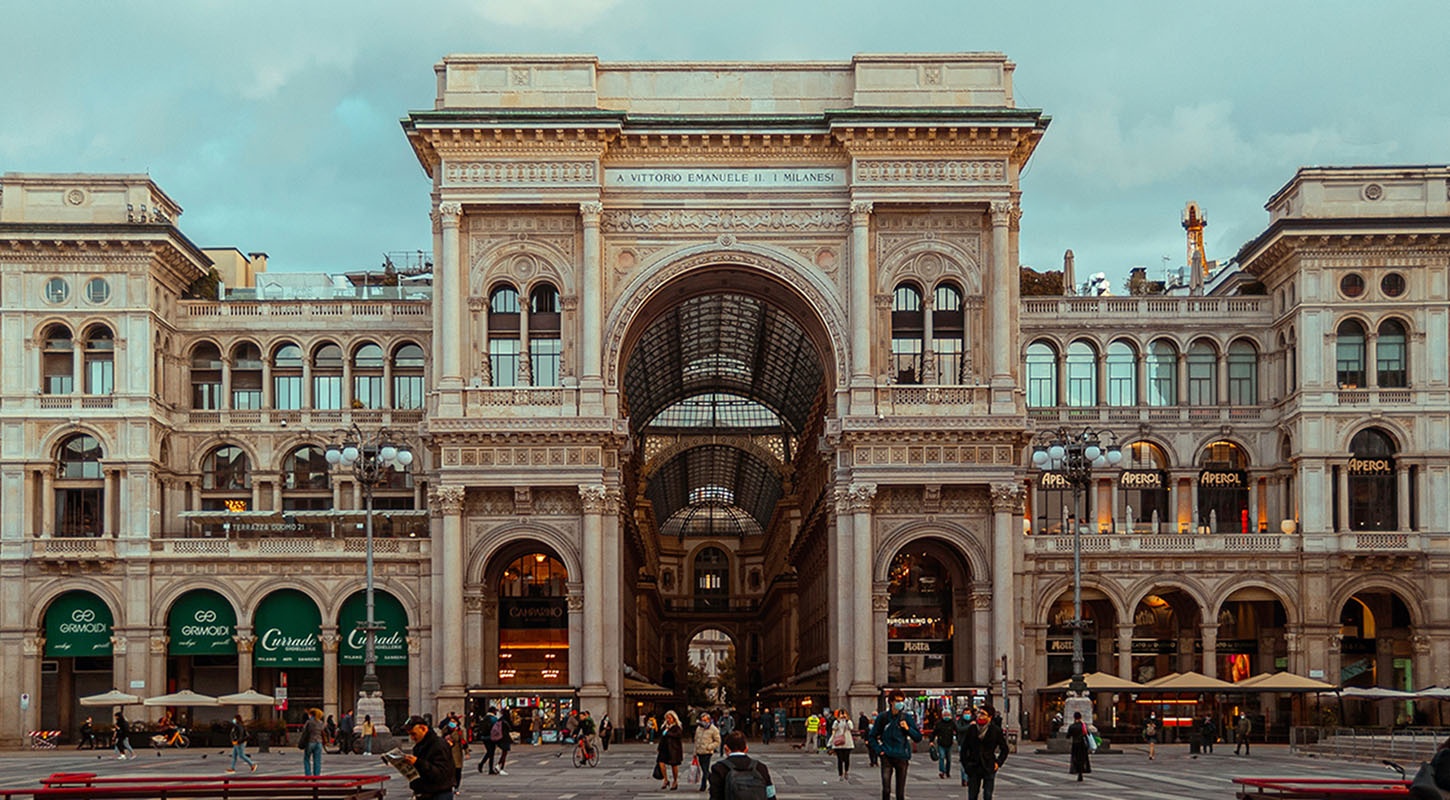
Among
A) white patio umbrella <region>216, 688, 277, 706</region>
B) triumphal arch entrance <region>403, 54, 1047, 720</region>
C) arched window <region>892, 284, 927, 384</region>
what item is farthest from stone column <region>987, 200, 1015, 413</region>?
white patio umbrella <region>216, 688, 277, 706</region>

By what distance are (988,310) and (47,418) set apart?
41.1 m

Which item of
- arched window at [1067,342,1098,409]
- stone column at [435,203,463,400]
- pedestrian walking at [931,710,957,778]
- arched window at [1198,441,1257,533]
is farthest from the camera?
arched window at [1067,342,1098,409]

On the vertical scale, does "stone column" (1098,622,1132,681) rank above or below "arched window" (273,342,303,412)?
below

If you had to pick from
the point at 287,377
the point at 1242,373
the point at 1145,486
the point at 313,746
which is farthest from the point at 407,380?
the point at 313,746

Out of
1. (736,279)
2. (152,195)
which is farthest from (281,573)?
(736,279)

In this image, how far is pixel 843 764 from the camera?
162ft

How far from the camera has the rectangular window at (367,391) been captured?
8869 cm

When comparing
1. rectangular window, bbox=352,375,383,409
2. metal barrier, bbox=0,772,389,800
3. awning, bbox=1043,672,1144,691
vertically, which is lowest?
awning, bbox=1043,672,1144,691

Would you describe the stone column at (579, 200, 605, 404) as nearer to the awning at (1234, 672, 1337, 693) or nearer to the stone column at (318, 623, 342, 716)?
the stone column at (318, 623, 342, 716)

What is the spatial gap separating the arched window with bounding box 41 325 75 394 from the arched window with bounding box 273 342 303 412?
30.2ft

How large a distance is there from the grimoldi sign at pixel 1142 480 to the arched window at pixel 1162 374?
3.26 metres

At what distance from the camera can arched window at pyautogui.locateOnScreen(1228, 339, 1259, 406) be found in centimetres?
8800

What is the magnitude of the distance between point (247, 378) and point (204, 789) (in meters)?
58.1

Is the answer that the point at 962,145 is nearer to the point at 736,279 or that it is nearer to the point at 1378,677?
the point at 736,279
